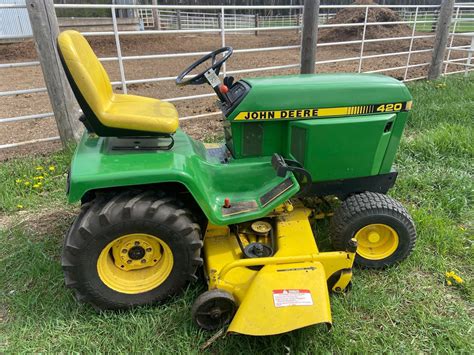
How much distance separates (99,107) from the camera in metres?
2.11

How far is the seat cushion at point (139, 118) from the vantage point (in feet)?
7.00

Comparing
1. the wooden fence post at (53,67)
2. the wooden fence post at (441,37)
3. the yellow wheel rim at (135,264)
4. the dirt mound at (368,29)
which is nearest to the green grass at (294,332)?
the yellow wheel rim at (135,264)

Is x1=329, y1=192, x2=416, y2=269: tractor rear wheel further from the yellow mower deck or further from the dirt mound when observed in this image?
the dirt mound

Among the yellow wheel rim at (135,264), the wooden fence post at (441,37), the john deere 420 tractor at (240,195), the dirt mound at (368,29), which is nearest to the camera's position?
the john deere 420 tractor at (240,195)

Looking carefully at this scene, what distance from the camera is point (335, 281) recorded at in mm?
2234

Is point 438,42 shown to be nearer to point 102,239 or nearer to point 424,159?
point 424,159

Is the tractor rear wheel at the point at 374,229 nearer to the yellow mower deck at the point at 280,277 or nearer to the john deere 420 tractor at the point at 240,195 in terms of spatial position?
the john deere 420 tractor at the point at 240,195

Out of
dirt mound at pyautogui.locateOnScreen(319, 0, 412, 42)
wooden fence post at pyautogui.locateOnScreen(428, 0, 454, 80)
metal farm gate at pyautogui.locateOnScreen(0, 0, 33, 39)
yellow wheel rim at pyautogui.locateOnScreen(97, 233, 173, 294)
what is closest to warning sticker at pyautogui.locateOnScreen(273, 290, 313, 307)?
yellow wheel rim at pyautogui.locateOnScreen(97, 233, 173, 294)

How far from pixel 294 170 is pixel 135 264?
1078 mm

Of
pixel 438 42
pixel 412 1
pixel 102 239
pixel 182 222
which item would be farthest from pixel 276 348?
pixel 412 1

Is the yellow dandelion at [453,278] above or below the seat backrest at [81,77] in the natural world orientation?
below

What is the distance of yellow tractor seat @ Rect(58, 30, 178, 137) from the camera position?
2014mm

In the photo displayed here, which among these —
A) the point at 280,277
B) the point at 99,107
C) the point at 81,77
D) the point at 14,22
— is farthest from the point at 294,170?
the point at 14,22

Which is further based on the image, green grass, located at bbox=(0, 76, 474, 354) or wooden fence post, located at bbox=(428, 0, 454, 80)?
wooden fence post, located at bbox=(428, 0, 454, 80)
